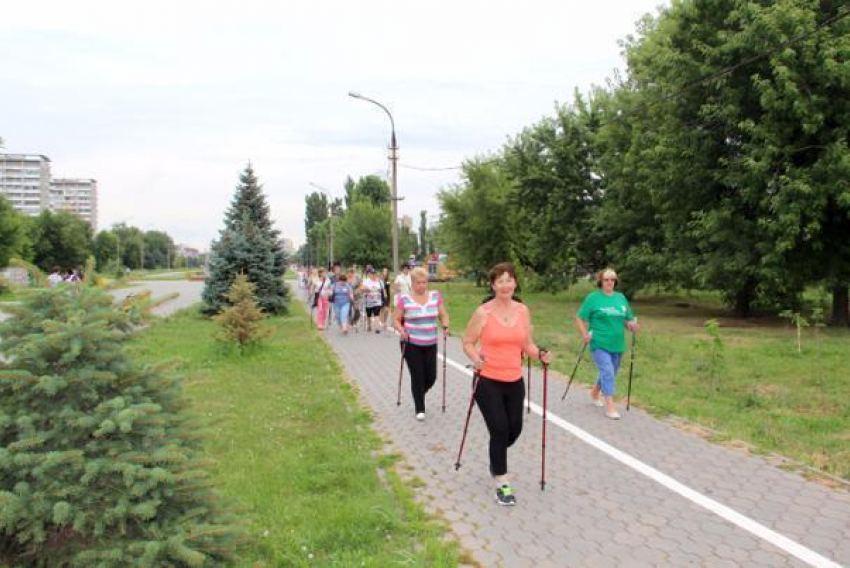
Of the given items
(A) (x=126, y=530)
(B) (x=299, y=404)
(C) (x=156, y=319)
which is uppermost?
(C) (x=156, y=319)

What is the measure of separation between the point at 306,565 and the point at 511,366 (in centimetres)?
215

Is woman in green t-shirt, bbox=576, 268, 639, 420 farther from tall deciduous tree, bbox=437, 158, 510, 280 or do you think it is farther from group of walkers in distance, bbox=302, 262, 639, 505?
tall deciduous tree, bbox=437, 158, 510, 280

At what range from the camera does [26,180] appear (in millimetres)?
165875

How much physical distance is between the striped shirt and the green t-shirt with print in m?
1.69

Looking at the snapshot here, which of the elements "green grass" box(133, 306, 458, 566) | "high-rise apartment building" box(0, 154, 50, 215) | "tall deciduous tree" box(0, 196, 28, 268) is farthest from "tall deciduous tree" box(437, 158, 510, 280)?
"high-rise apartment building" box(0, 154, 50, 215)

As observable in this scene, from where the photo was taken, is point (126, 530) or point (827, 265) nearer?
point (126, 530)

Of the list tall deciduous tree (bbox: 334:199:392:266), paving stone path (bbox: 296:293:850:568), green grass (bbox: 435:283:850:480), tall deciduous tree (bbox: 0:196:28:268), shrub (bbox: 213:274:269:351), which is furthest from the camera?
tall deciduous tree (bbox: 334:199:392:266)

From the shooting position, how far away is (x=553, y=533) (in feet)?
15.3

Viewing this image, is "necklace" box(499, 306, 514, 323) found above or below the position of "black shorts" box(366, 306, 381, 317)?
above

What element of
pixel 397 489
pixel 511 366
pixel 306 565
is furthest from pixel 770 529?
pixel 306 565

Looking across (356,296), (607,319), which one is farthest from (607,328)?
(356,296)

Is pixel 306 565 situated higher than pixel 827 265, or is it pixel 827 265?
pixel 827 265

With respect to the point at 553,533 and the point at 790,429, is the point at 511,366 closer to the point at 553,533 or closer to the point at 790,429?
the point at 553,533

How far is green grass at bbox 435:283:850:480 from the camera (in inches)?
285
